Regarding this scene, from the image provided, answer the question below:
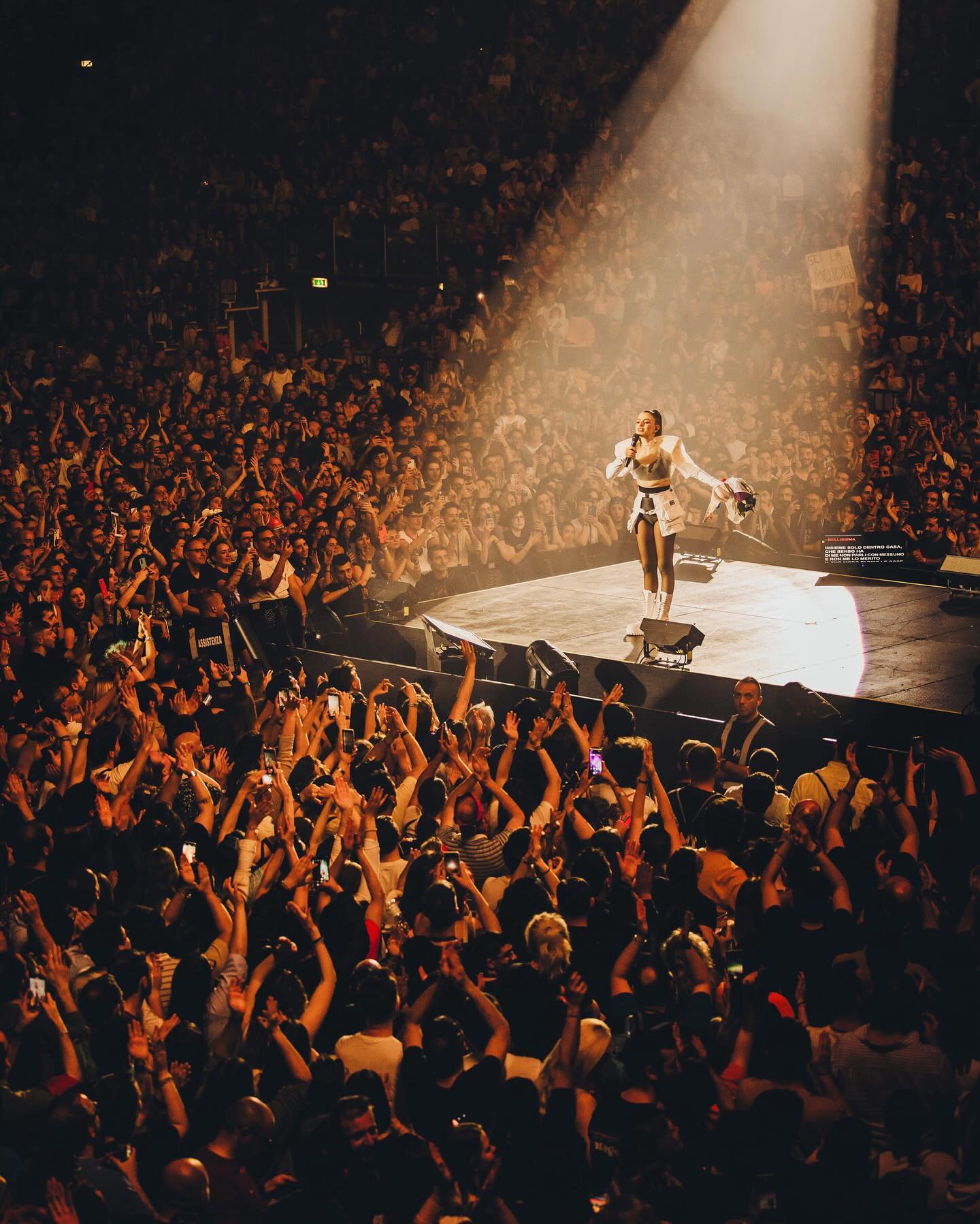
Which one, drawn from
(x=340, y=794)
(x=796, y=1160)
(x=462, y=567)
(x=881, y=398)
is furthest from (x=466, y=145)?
(x=796, y=1160)

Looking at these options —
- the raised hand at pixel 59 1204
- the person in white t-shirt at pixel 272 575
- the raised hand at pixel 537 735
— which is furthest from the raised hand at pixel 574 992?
the person in white t-shirt at pixel 272 575

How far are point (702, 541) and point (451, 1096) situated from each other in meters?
8.80

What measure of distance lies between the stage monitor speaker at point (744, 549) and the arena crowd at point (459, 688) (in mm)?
481

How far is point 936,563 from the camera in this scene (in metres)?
11.4

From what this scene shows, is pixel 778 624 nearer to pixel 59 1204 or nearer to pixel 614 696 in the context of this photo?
pixel 614 696

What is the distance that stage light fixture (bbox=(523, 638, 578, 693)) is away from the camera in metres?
8.82

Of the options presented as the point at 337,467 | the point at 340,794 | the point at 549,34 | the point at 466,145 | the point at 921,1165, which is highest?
the point at 549,34

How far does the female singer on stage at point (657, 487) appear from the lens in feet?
31.1

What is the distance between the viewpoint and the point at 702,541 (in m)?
12.1

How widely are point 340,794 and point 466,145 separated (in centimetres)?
1482

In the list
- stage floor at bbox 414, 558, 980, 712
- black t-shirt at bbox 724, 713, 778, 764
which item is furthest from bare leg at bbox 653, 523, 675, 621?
black t-shirt at bbox 724, 713, 778, 764

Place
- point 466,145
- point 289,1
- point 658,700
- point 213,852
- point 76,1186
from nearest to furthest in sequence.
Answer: point 76,1186, point 213,852, point 658,700, point 466,145, point 289,1

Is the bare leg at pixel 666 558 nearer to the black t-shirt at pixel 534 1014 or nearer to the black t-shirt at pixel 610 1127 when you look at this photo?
the black t-shirt at pixel 534 1014

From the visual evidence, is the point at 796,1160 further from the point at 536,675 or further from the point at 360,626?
the point at 360,626
